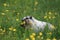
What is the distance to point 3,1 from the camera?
8531 millimetres

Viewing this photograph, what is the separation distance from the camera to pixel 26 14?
7383 mm

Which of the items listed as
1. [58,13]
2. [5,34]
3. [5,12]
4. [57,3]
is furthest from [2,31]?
[57,3]

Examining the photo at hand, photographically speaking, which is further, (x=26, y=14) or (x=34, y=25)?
(x=26, y=14)

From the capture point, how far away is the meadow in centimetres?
598

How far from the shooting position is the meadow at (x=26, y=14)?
19.6 ft

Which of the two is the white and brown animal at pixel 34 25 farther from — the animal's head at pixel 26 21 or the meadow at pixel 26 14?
the meadow at pixel 26 14

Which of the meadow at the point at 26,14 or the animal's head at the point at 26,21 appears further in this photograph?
the animal's head at the point at 26,21

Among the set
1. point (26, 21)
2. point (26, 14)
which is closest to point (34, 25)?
point (26, 21)

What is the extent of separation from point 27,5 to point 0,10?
2.97 feet

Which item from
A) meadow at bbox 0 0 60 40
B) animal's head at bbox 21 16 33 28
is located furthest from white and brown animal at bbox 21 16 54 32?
meadow at bbox 0 0 60 40

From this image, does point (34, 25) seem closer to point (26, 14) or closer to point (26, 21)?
point (26, 21)

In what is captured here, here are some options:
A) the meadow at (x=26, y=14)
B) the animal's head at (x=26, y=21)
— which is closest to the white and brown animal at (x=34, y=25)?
→ the animal's head at (x=26, y=21)

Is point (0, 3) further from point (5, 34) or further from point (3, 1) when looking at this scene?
point (5, 34)

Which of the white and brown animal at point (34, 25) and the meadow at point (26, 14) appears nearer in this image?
the meadow at point (26, 14)
